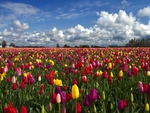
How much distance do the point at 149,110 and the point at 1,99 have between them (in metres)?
2.52

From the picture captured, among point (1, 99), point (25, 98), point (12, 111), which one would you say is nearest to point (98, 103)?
point (25, 98)

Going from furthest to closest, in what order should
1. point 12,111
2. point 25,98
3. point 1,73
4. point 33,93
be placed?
point 1,73 < point 33,93 < point 25,98 < point 12,111

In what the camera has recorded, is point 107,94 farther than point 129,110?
Yes

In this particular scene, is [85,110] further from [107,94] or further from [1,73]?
[1,73]

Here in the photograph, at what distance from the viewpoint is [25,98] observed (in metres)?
4.02

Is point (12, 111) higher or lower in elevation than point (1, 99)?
higher

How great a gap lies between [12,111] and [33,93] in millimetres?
2562

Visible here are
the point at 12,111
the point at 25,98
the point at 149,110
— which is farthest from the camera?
the point at 25,98

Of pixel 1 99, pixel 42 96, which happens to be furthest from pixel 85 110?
pixel 1 99

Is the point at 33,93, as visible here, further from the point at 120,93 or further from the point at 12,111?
the point at 12,111

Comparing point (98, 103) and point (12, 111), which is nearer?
point (12, 111)

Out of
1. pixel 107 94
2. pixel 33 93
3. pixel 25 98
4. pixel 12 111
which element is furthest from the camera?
pixel 33 93

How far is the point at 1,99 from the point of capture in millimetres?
4168

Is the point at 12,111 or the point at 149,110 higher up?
the point at 12,111
